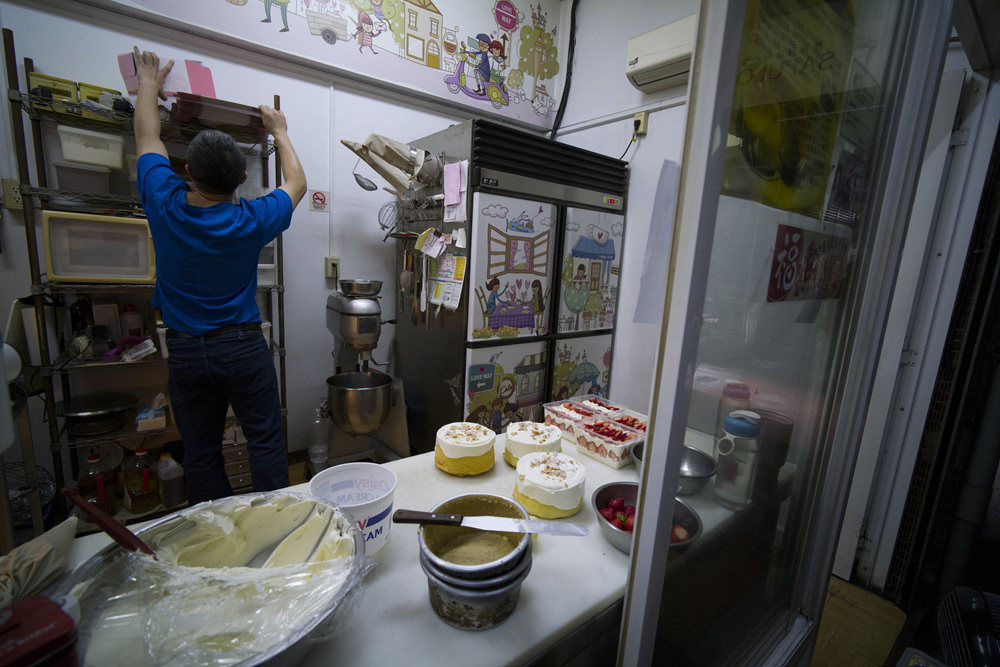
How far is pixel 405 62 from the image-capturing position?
2.40 m

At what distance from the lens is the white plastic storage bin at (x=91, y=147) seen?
1.55m

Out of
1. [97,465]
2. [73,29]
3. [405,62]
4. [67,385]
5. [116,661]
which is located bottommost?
[97,465]

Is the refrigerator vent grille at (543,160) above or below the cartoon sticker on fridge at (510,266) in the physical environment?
above

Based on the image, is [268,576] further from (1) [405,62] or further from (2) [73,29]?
(1) [405,62]

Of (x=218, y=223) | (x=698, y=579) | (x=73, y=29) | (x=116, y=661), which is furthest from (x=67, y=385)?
(x=698, y=579)

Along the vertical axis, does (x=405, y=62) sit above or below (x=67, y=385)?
above

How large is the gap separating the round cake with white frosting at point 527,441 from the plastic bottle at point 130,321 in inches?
73.4

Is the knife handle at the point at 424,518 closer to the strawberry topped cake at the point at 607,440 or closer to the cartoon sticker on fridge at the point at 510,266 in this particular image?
the strawberry topped cake at the point at 607,440

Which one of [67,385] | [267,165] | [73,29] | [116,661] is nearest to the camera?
[116,661]

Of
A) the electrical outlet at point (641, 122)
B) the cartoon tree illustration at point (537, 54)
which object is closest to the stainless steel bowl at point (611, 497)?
the electrical outlet at point (641, 122)

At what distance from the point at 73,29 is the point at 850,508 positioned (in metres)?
3.85

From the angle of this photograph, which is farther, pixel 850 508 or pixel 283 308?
pixel 283 308

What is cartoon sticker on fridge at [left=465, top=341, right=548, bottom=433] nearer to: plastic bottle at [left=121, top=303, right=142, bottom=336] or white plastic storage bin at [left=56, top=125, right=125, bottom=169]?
plastic bottle at [left=121, top=303, right=142, bottom=336]

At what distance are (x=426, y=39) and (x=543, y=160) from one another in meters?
1.13
